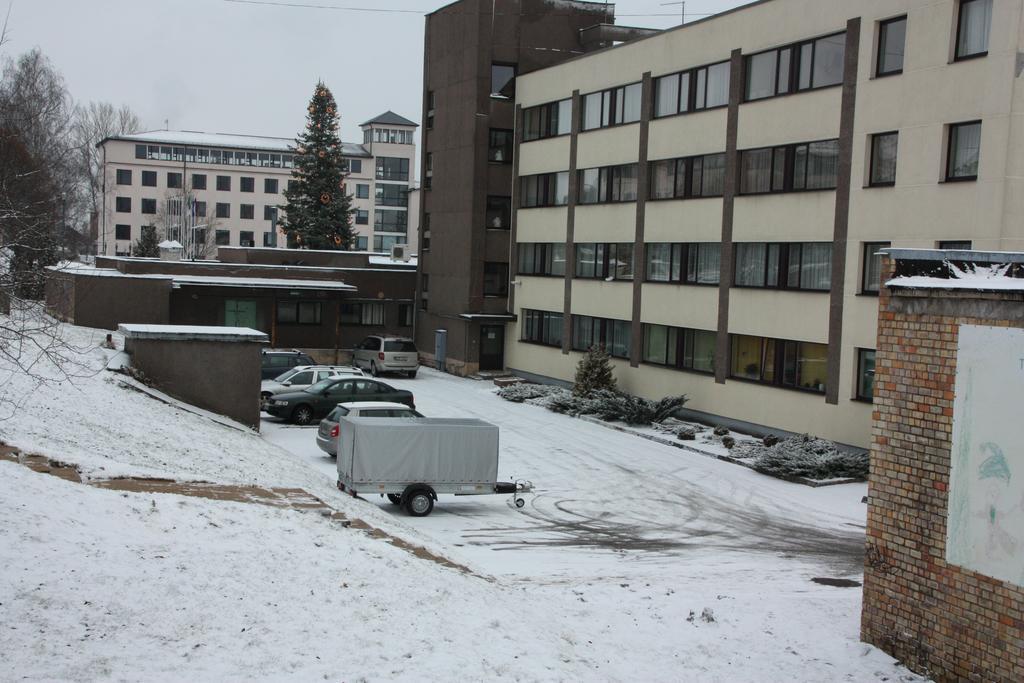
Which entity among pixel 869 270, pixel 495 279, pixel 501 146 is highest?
pixel 501 146

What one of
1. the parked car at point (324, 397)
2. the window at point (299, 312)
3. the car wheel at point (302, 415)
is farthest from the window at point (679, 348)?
the window at point (299, 312)

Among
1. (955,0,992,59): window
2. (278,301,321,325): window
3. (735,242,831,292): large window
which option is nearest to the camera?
(955,0,992,59): window

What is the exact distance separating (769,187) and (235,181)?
87.6 meters

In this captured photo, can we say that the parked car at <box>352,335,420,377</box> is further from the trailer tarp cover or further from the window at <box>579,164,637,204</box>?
the trailer tarp cover

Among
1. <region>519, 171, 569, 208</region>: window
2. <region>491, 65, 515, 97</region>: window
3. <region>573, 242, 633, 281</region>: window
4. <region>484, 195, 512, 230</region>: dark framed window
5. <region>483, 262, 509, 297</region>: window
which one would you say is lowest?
<region>483, 262, 509, 297</region>: window

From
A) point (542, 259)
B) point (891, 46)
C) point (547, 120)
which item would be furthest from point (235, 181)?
point (891, 46)

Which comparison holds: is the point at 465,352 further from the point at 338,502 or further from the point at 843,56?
the point at 338,502

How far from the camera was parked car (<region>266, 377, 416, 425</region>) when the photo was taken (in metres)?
Answer: 30.2

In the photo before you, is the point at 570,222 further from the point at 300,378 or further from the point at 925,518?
the point at 925,518

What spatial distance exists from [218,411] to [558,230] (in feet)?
66.3

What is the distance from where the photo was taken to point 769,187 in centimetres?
3119

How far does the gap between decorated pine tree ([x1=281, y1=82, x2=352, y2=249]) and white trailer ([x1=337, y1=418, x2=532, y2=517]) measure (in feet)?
176

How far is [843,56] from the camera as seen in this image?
28.1 metres

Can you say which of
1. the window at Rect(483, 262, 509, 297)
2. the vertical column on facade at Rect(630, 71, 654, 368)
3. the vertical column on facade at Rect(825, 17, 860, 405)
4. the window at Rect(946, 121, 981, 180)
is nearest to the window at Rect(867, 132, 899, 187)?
the vertical column on facade at Rect(825, 17, 860, 405)
